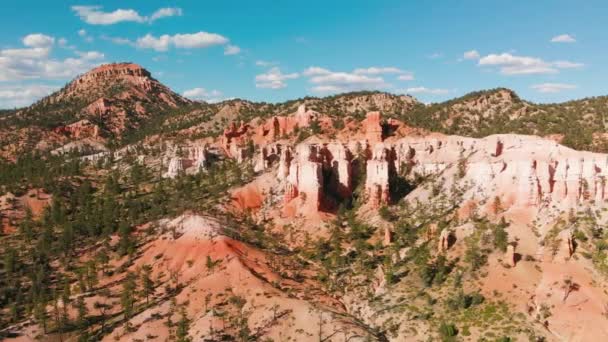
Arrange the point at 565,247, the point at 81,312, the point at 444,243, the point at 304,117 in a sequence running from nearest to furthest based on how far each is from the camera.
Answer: the point at 565,247 → the point at 81,312 → the point at 444,243 → the point at 304,117

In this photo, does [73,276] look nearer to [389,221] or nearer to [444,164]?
[389,221]

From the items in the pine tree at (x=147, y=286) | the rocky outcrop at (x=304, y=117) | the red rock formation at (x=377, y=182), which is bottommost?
the pine tree at (x=147, y=286)

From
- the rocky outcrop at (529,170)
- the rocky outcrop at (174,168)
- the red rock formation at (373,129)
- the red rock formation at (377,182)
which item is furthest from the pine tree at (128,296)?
the red rock formation at (373,129)

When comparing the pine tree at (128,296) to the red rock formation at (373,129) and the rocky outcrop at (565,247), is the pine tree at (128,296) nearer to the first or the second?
the rocky outcrop at (565,247)

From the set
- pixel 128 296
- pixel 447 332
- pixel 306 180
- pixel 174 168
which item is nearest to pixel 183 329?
pixel 128 296

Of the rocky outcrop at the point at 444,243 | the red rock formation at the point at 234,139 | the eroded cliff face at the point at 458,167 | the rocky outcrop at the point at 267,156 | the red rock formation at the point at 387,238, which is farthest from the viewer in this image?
the red rock formation at the point at 234,139

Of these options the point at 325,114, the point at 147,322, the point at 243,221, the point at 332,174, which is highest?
the point at 325,114

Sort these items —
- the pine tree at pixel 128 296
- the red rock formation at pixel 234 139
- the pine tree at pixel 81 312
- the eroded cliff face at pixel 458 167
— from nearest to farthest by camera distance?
1. the pine tree at pixel 128 296
2. the pine tree at pixel 81 312
3. the eroded cliff face at pixel 458 167
4. the red rock formation at pixel 234 139

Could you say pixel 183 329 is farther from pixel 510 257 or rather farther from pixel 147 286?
pixel 510 257

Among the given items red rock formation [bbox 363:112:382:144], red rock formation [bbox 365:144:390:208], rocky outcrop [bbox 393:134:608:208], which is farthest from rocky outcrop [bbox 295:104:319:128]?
rocky outcrop [bbox 393:134:608:208]

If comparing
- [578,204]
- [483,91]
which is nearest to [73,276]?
[578,204]

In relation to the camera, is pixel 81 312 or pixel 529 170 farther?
pixel 529 170
